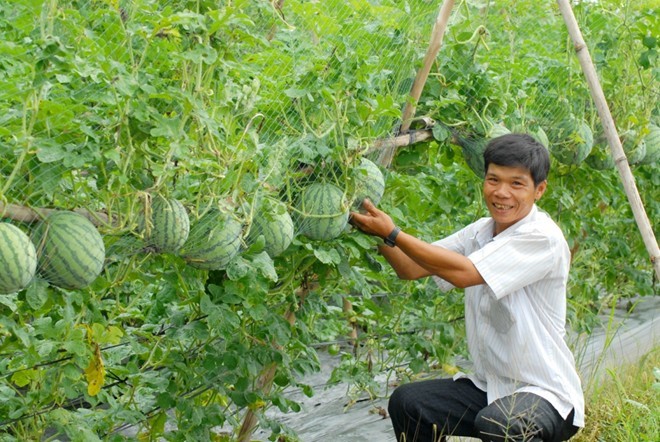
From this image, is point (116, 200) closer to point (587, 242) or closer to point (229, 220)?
point (229, 220)

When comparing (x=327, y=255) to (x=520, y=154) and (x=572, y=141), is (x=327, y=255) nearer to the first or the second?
(x=520, y=154)

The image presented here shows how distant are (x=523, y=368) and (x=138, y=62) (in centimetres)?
168

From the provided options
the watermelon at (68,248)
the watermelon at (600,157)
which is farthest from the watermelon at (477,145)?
the watermelon at (68,248)

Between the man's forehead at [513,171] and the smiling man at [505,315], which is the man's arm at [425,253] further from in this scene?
the man's forehead at [513,171]

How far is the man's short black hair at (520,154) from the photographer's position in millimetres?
3262

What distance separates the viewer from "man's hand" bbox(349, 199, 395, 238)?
3.13 metres

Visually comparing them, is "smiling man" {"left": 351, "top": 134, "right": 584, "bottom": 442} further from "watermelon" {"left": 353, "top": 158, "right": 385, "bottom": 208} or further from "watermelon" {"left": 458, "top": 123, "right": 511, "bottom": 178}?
"watermelon" {"left": 458, "top": 123, "right": 511, "bottom": 178}

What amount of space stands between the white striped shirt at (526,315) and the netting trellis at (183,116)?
566mm

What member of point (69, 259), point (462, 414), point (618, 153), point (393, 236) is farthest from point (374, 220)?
point (618, 153)

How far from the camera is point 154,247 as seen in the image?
8.48 ft

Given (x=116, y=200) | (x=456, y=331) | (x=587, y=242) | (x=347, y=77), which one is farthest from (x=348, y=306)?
(x=116, y=200)

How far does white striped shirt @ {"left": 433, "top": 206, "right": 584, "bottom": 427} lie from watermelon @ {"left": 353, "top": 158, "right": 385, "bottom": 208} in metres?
0.40

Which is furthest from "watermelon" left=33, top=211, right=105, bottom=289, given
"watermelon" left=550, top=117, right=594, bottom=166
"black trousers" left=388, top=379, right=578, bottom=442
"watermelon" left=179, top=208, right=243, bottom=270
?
"watermelon" left=550, top=117, right=594, bottom=166

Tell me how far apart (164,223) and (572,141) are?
2537mm
